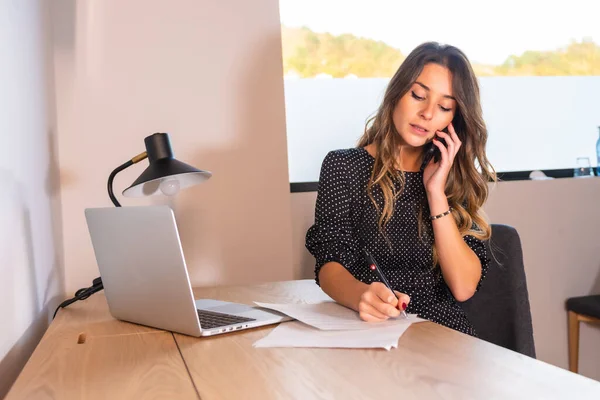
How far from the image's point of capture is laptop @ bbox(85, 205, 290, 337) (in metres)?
1.28

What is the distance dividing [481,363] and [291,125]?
1690mm

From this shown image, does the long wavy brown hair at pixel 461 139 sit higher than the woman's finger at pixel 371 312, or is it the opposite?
the long wavy brown hair at pixel 461 139

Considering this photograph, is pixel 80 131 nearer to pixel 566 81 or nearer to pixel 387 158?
pixel 387 158

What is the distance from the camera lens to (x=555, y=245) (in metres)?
2.95

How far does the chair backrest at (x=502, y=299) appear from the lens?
1.92 m

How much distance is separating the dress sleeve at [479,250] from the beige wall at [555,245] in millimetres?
991

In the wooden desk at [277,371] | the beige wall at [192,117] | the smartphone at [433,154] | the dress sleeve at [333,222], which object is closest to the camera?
the wooden desk at [277,371]

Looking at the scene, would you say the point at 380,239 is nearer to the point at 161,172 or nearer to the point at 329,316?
the point at 329,316

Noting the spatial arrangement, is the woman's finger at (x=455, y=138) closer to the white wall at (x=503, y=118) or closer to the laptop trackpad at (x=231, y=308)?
the laptop trackpad at (x=231, y=308)

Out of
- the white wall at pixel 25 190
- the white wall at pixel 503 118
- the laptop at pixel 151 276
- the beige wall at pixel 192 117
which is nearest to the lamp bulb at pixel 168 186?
the laptop at pixel 151 276

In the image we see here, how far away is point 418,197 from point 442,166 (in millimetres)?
128

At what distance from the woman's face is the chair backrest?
0.39 meters

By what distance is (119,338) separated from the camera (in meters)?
1.39

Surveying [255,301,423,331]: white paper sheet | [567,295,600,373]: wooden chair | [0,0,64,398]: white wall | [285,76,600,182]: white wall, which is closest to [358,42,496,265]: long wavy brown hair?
[255,301,423,331]: white paper sheet
